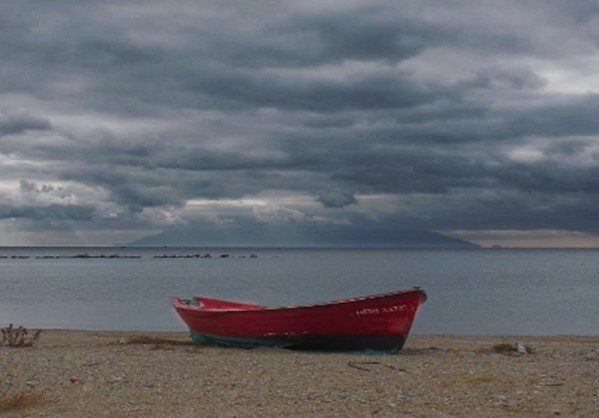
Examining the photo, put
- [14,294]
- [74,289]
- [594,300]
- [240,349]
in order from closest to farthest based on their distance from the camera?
[240,349] → [594,300] → [14,294] → [74,289]

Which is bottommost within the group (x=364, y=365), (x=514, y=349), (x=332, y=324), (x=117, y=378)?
(x=514, y=349)

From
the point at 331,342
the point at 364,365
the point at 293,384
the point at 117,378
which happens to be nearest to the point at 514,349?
the point at 331,342

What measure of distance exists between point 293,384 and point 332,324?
6783mm

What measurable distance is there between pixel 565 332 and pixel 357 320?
20.1m

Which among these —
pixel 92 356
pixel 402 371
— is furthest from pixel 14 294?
pixel 402 371

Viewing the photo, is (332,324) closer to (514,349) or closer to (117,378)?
(514,349)

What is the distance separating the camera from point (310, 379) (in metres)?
14.0

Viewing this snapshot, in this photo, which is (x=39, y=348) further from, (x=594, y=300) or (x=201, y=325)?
(x=594, y=300)

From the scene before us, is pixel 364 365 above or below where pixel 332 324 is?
below

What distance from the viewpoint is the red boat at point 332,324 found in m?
19.7

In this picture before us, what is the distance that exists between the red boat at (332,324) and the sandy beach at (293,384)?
0.83 meters

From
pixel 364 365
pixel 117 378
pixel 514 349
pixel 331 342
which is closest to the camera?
pixel 117 378

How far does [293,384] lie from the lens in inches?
532

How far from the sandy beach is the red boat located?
0.83 metres
